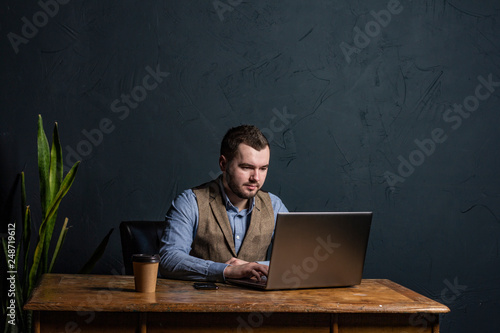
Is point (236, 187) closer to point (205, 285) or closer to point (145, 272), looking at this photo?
point (205, 285)

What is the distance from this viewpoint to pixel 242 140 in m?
2.44

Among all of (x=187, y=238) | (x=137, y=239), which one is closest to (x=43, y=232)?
(x=137, y=239)

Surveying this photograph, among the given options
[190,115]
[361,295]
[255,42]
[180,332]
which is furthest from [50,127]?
[361,295]

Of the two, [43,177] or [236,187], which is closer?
[236,187]

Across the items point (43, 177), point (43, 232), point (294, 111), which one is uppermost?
point (294, 111)

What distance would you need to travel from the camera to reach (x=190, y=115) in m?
3.26

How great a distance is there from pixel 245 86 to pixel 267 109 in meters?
0.19

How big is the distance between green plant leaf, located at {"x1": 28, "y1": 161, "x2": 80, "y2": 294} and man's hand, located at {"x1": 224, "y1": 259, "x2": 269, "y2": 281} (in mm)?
1091

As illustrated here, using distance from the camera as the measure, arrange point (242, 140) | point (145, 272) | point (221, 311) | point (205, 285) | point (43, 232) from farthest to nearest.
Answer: point (43, 232) < point (242, 140) < point (205, 285) < point (145, 272) < point (221, 311)

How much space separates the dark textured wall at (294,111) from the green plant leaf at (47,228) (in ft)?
0.97

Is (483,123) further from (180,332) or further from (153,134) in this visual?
(180,332)

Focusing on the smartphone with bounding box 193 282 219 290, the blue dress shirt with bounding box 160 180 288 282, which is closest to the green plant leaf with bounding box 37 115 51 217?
the blue dress shirt with bounding box 160 180 288 282

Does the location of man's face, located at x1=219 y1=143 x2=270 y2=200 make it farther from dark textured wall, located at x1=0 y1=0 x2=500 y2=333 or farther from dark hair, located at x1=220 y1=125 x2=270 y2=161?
dark textured wall, located at x1=0 y1=0 x2=500 y2=333

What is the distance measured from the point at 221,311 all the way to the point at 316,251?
40 cm
